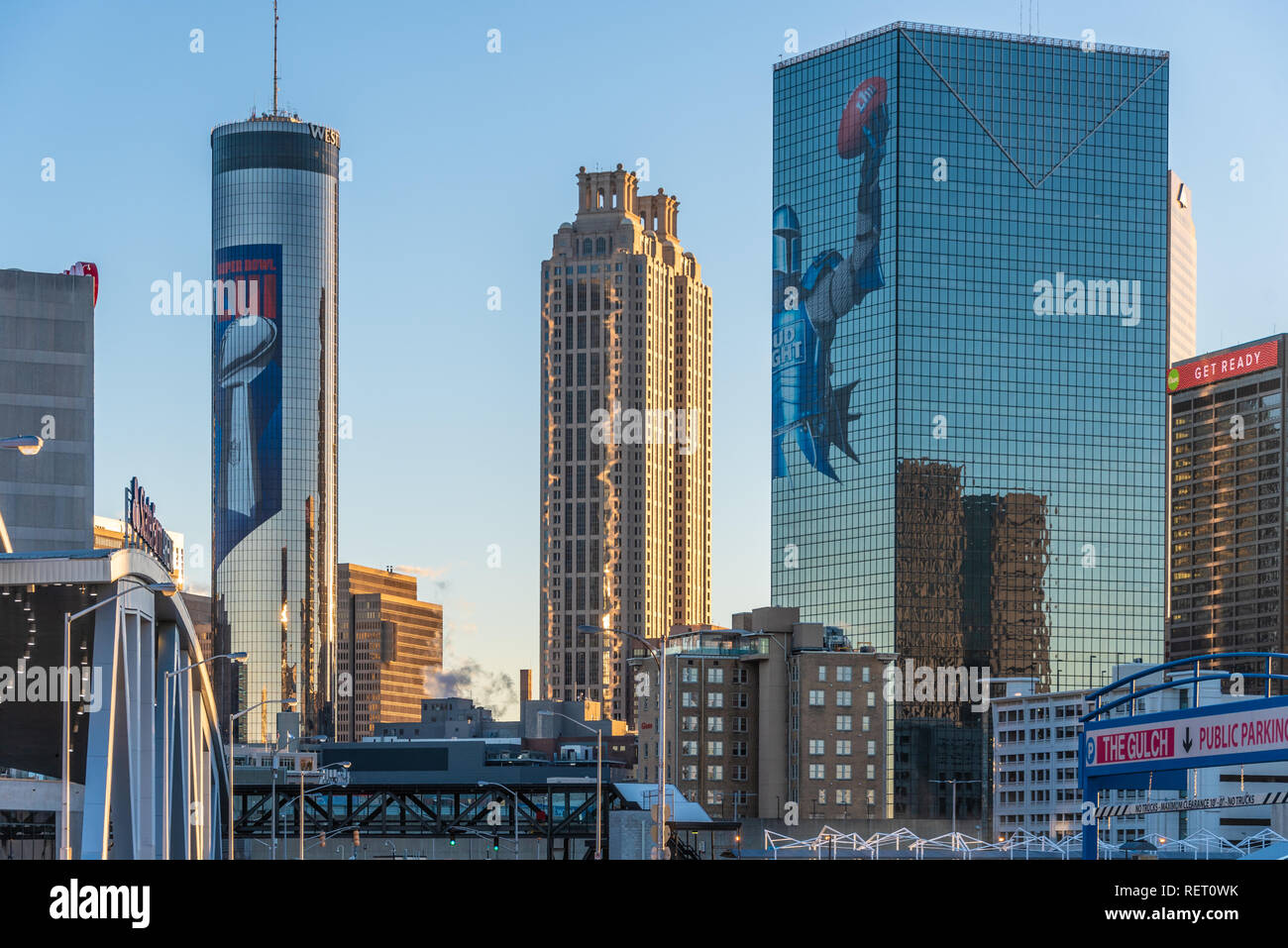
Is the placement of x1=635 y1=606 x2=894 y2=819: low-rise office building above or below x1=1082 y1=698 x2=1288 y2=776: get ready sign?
below

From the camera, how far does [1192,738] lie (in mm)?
56469

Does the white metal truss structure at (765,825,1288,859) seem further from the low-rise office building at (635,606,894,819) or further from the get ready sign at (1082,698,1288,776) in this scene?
the get ready sign at (1082,698,1288,776)

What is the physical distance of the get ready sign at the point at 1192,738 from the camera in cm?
4975

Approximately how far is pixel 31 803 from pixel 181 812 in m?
27.0

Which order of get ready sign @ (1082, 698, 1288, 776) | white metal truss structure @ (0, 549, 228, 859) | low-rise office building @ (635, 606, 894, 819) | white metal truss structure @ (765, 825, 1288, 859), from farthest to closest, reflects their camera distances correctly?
low-rise office building @ (635, 606, 894, 819) → white metal truss structure @ (765, 825, 1288, 859) → white metal truss structure @ (0, 549, 228, 859) → get ready sign @ (1082, 698, 1288, 776)

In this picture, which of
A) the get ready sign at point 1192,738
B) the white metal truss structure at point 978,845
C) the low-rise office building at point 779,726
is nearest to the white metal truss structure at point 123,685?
the get ready sign at point 1192,738

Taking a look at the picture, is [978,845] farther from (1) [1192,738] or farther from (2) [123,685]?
(1) [1192,738]

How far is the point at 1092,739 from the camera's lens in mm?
67938

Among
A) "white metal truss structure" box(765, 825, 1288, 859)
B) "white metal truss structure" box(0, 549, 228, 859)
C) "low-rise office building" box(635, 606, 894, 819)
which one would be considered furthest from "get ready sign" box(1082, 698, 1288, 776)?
"low-rise office building" box(635, 606, 894, 819)

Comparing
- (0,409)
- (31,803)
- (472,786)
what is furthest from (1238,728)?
(0,409)

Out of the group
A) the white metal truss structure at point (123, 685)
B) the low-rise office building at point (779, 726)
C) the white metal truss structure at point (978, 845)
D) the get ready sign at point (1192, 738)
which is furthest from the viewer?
the low-rise office building at point (779, 726)

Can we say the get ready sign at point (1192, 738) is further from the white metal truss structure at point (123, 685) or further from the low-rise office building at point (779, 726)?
the low-rise office building at point (779, 726)

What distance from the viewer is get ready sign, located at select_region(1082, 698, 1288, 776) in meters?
49.8

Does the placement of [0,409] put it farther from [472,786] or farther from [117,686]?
[117,686]
